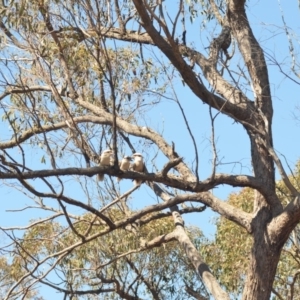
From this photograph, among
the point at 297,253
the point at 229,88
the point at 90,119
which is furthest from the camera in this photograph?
the point at 297,253

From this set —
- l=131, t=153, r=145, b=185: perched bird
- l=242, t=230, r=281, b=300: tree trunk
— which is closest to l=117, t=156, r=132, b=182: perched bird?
l=131, t=153, r=145, b=185: perched bird

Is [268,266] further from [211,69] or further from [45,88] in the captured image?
[45,88]

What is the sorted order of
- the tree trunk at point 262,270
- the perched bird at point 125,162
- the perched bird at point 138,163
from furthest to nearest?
the perched bird at point 138,163 → the perched bird at point 125,162 → the tree trunk at point 262,270

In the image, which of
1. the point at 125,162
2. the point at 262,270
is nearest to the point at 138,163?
the point at 125,162

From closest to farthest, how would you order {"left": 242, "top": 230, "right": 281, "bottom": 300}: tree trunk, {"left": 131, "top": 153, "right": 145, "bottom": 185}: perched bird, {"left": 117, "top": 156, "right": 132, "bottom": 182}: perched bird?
{"left": 242, "top": 230, "right": 281, "bottom": 300}: tree trunk
{"left": 117, "top": 156, "right": 132, "bottom": 182}: perched bird
{"left": 131, "top": 153, "right": 145, "bottom": 185}: perched bird

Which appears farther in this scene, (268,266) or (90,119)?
(90,119)

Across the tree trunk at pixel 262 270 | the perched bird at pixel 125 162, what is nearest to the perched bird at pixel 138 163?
the perched bird at pixel 125 162

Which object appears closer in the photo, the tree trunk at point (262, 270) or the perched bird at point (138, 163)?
the tree trunk at point (262, 270)

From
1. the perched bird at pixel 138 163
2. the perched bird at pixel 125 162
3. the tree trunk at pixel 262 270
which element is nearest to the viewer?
the tree trunk at pixel 262 270

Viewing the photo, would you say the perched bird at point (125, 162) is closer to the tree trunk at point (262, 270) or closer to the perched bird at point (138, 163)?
the perched bird at point (138, 163)

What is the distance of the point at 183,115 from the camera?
6191 millimetres

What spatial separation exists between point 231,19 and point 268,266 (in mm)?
2805

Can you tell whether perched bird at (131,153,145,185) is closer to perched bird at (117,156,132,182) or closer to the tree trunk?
perched bird at (117,156,132,182)

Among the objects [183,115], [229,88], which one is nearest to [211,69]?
[229,88]
